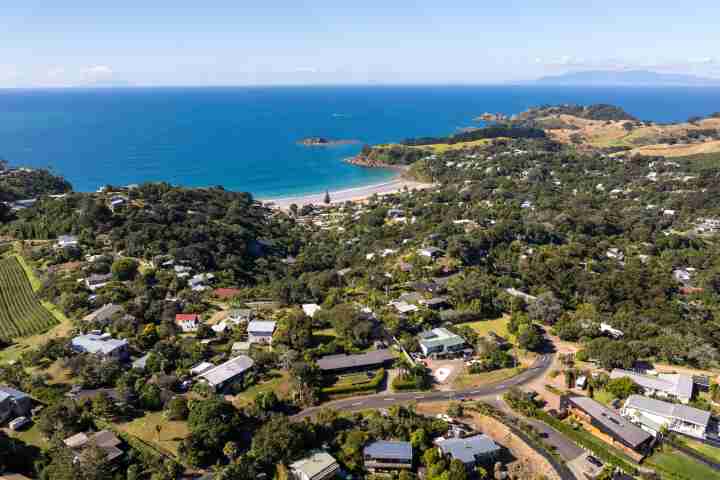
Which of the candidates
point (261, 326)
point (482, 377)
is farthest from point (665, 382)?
point (261, 326)

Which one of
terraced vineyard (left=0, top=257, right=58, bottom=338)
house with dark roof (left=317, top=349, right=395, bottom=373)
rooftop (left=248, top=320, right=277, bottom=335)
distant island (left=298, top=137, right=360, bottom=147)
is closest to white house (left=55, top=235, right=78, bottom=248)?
terraced vineyard (left=0, top=257, right=58, bottom=338)

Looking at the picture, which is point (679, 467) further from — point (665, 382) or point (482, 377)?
point (482, 377)

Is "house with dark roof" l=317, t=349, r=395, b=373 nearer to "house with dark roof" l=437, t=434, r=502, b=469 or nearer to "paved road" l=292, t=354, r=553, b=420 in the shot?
"paved road" l=292, t=354, r=553, b=420

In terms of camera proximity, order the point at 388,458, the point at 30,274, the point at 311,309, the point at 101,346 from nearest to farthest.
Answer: the point at 388,458
the point at 101,346
the point at 311,309
the point at 30,274

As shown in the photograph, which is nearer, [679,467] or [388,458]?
[388,458]

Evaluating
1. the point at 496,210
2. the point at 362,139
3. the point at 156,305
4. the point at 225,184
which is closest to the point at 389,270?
the point at 156,305

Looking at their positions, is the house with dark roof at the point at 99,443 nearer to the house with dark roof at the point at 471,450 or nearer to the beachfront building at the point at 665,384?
the house with dark roof at the point at 471,450
